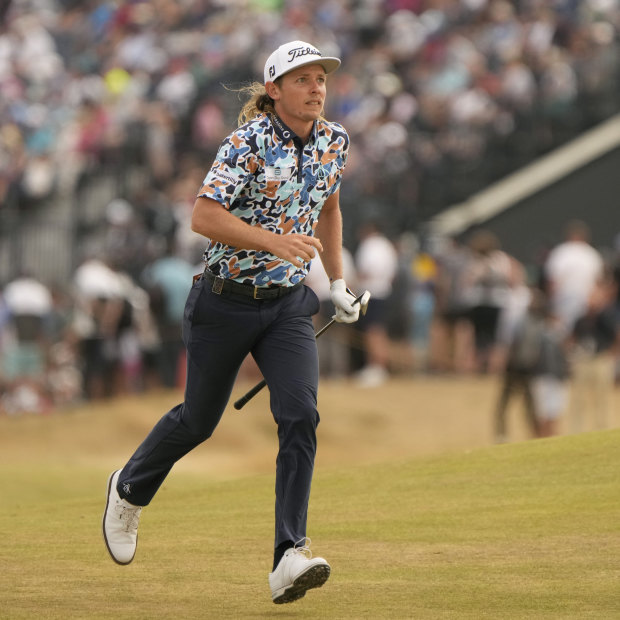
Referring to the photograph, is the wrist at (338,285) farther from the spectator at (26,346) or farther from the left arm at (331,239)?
the spectator at (26,346)

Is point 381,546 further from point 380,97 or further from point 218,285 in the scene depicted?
point 380,97

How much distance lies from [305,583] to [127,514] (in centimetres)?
117

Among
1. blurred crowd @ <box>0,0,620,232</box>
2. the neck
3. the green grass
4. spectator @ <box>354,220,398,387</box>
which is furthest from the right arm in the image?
blurred crowd @ <box>0,0,620,232</box>

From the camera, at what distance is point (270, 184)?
6.06 m

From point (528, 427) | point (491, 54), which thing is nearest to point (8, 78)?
point (491, 54)

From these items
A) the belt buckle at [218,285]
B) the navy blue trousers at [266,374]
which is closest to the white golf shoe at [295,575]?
the navy blue trousers at [266,374]

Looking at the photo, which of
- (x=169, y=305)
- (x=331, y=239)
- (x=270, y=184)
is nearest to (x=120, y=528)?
(x=331, y=239)

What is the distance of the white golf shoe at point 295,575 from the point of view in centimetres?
581

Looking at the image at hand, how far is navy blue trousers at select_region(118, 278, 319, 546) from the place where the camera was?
19.9 feet

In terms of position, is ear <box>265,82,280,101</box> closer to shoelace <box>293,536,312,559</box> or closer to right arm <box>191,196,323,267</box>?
right arm <box>191,196,323,267</box>

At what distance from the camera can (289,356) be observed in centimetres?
619

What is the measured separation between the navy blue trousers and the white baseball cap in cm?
93

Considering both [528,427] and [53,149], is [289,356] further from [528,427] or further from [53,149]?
[53,149]

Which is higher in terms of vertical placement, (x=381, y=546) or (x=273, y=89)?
(x=273, y=89)
